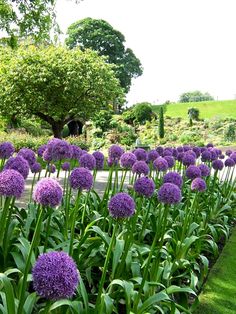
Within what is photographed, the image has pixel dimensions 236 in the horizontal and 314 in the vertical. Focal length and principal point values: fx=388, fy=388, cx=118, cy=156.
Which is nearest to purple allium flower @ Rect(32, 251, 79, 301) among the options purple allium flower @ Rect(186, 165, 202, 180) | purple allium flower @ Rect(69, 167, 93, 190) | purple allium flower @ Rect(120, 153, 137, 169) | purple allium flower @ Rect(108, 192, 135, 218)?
purple allium flower @ Rect(108, 192, 135, 218)

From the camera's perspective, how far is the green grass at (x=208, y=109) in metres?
46.8

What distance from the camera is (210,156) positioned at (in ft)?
23.6

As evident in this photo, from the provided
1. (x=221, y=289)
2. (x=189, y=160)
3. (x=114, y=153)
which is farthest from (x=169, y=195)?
(x=189, y=160)

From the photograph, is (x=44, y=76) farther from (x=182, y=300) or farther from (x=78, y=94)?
(x=182, y=300)

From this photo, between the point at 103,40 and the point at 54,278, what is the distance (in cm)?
5065

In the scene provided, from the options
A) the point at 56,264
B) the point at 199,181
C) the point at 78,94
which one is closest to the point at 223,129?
the point at 78,94

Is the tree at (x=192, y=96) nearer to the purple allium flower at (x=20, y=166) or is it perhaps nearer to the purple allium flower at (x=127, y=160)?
the purple allium flower at (x=127, y=160)

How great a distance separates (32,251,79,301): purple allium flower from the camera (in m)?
1.68

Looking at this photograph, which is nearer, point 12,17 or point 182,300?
point 182,300

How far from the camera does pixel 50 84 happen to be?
2094 centimetres

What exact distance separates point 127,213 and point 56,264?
3.72 feet

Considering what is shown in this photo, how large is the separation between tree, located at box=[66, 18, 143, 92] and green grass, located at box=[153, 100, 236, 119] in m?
6.90

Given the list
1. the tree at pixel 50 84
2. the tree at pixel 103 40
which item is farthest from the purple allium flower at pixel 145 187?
the tree at pixel 103 40

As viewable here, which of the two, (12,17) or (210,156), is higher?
(12,17)
